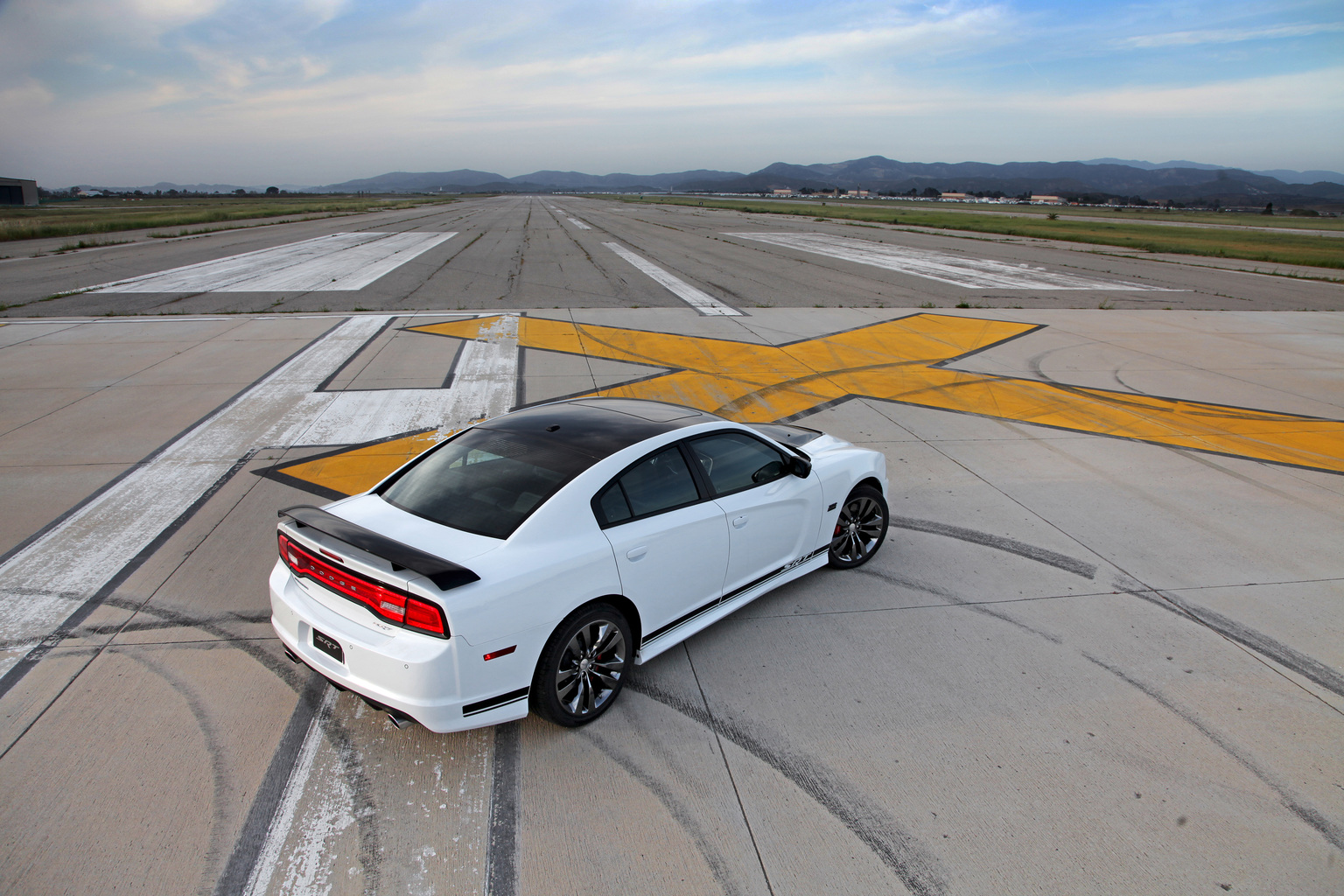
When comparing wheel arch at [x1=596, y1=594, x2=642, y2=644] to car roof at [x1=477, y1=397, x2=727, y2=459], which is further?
car roof at [x1=477, y1=397, x2=727, y2=459]

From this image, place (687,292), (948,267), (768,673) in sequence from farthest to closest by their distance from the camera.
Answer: (948,267) → (687,292) → (768,673)

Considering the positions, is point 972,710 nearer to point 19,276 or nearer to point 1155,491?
point 1155,491

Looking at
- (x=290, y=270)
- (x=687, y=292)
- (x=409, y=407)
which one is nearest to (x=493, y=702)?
(x=409, y=407)

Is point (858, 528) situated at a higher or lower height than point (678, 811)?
higher

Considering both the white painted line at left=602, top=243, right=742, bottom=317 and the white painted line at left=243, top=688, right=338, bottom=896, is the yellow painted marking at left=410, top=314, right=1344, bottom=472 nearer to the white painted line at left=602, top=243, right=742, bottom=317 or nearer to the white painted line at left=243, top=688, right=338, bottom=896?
the white painted line at left=602, top=243, right=742, bottom=317

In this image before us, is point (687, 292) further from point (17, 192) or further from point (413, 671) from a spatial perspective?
point (17, 192)

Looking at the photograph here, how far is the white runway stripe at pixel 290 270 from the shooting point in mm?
18078

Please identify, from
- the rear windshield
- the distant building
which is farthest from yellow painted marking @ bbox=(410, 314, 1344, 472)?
the distant building

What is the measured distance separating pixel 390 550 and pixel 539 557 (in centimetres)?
67

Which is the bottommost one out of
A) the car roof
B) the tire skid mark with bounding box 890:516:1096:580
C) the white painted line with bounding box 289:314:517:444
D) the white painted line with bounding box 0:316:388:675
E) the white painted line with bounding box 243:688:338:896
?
the white painted line with bounding box 243:688:338:896

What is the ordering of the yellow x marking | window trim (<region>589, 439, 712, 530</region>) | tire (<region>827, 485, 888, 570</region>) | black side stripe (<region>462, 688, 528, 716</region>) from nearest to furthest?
black side stripe (<region>462, 688, 528, 716</region>) → window trim (<region>589, 439, 712, 530</region>) → tire (<region>827, 485, 888, 570</region>) → the yellow x marking

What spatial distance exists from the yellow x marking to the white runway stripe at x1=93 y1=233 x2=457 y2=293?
761cm

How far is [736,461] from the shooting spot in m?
4.55

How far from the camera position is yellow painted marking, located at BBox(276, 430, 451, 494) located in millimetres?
6668
